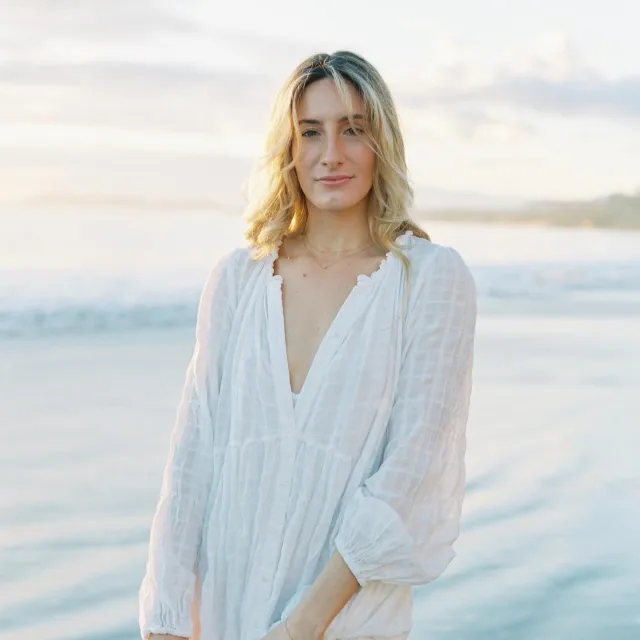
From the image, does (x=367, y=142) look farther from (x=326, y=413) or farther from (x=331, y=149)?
(x=326, y=413)

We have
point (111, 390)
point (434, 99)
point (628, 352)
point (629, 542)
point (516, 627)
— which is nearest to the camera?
point (516, 627)

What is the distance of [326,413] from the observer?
1.87 meters

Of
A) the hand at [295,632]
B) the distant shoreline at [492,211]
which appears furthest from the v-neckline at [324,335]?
the distant shoreline at [492,211]

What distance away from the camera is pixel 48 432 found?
20.1ft

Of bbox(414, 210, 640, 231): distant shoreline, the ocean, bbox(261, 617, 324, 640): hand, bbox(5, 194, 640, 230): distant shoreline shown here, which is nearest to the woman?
bbox(261, 617, 324, 640): hand

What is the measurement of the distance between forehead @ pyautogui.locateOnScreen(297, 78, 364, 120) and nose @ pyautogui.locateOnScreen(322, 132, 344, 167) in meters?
0.03

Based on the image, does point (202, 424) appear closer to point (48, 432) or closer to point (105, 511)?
point (105, 511)

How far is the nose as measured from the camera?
1931 millimetres

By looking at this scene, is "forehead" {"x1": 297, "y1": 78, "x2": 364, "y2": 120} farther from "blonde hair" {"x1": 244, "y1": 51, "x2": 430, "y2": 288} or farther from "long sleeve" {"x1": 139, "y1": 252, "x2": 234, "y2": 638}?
"long sleeve" {"x1": 139, "y1": 252, "x2": 234, "y2": 638}

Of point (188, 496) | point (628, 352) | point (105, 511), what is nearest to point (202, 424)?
point (188, 496)

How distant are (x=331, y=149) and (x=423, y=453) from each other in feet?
1.72

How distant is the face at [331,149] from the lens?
6.35 feet

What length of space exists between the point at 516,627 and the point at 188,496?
2030 millimetres

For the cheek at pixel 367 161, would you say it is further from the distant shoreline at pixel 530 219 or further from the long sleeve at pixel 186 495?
the distant shoreline at pixel 530 219
